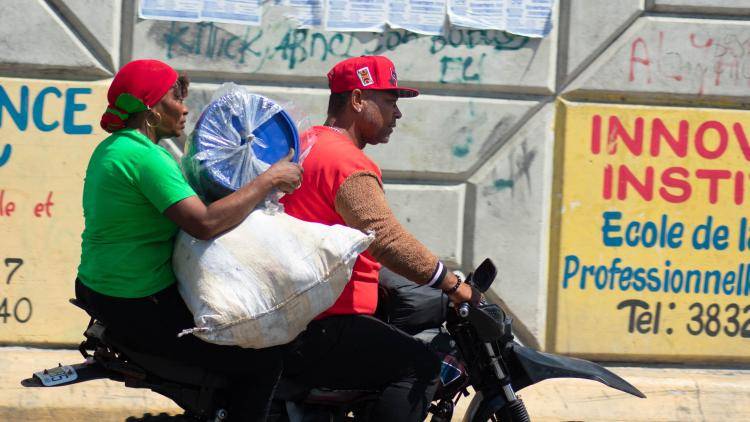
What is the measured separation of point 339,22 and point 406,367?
8.38ft

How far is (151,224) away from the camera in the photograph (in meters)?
3.07

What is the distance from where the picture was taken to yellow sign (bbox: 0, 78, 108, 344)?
17.5 feet

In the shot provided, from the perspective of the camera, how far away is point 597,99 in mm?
5586

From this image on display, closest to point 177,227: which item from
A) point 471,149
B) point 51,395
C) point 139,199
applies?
point 139,199

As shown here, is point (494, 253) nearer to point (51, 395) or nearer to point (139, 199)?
point (51, 395)

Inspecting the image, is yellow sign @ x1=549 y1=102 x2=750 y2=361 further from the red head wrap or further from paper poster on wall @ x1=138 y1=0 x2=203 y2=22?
the red head wrap

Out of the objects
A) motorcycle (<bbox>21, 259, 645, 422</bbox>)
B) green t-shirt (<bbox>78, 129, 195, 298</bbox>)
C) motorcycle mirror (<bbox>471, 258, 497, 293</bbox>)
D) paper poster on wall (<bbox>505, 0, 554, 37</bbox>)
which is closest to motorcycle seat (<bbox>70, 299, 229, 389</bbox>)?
motorcycle (<bbox>21, 259, 645, 422</bbox>)

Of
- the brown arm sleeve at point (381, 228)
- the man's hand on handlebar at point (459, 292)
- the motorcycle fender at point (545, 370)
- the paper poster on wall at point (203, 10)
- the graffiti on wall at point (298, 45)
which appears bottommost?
the motorcycle fender at point (545, 370)

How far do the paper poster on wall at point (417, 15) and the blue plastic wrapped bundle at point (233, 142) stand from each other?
2.34 meters

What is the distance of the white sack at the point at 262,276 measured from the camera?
297 cm

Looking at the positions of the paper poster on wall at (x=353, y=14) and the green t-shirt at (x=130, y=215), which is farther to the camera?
the paper poster on wall at (x=353, y=14)

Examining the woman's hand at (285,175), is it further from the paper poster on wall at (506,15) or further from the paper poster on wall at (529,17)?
the paper poster on wall at (529,17)

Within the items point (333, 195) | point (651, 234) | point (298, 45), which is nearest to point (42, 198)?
point (298, 45)

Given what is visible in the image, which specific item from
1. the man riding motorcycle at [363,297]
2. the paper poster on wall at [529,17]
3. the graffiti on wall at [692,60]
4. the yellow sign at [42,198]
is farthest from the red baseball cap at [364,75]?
the graffiti on wall at [692,60]
